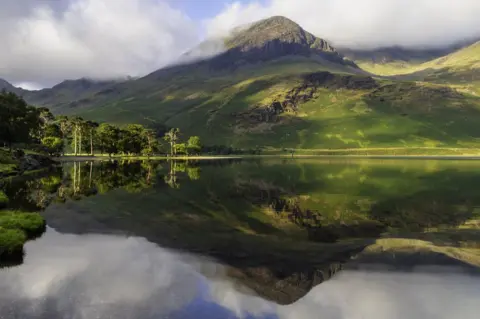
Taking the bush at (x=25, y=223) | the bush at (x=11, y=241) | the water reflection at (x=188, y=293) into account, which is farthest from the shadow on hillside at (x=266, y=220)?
the bush at (x=11, y=241)

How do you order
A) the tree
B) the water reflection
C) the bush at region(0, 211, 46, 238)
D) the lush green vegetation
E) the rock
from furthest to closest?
the tree
the rock
the bush at region(0, 211, 46, 238)
the lush green vegetation
the water reflection

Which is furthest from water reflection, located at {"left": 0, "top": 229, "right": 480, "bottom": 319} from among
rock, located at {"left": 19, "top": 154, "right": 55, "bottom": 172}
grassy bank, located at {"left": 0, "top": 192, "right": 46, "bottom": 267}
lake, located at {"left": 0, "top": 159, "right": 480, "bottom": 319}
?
rock, located at {"left": 19, "top": 154, "right": 55, "bottom": 172}

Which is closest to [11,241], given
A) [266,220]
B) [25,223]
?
[25,223]

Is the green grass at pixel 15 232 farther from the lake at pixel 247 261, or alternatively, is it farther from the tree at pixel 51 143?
the tree at pixel 51 143

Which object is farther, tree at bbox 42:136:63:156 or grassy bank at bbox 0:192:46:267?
tree at bbox 42:136:63:156

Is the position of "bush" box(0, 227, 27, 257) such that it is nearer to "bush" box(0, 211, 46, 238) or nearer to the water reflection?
the water reflection

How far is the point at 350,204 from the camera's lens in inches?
2542

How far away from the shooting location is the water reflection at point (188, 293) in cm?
2222

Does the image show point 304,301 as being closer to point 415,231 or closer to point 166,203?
point 415,231

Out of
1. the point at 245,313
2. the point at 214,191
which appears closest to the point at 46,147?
the point at 214,191

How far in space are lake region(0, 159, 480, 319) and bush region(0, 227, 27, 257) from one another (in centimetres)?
114

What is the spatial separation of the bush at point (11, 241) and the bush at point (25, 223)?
222 cm

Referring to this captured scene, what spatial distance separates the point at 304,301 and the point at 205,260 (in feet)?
34.8

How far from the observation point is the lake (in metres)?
23.2
